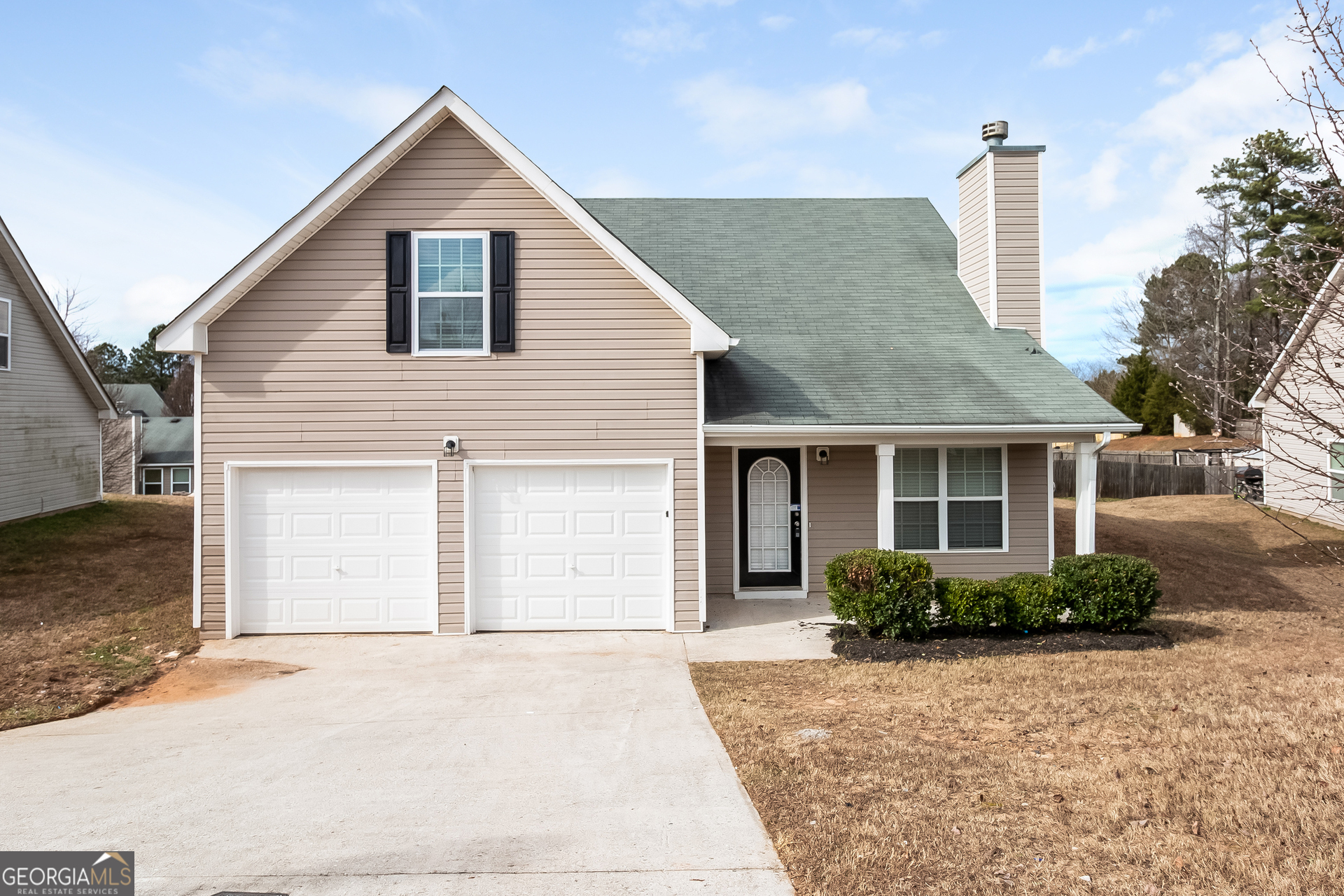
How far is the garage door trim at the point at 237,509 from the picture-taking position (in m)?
10.2

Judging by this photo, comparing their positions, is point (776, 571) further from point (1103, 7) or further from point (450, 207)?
point (1103, 7)

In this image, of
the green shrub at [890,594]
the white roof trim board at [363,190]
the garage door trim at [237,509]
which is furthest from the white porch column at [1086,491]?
the garage door trim at [237,509]

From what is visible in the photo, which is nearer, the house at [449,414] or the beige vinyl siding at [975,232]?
the house at [449,414]

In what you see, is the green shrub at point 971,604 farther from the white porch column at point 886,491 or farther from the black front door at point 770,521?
the black front door at point 770,521

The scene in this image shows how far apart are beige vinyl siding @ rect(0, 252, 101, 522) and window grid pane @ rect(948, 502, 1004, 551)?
16514 millimetres

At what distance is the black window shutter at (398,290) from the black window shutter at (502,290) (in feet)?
3.36

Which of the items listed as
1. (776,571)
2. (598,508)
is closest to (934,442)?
(776,571)

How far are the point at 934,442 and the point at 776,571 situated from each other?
298 cm

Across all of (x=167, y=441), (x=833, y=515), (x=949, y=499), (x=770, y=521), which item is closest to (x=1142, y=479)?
(x=949, y=499)

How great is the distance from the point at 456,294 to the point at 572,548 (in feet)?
11.4

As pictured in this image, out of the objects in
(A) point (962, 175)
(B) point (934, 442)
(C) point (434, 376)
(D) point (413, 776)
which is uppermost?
(A) point (962, 175)

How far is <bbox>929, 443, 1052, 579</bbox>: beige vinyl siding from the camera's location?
12.3 meters

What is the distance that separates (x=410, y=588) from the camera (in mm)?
10406

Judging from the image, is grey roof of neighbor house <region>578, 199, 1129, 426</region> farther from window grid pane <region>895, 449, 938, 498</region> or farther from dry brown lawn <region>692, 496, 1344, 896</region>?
dry brown lawn <region>692, 496, 1344, 896</region>
